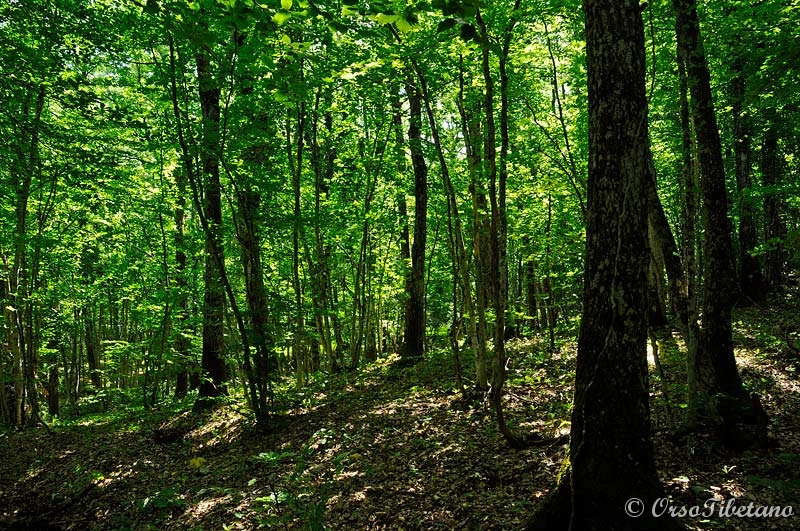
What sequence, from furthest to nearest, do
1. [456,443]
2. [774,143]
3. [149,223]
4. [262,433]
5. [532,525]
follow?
[149,223], [774,143], [262,433], [456,443], [532,525]

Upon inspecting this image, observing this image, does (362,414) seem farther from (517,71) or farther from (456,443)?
(517,71)

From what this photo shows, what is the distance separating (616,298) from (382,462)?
441 cm

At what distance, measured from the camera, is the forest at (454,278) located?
3.41 metres

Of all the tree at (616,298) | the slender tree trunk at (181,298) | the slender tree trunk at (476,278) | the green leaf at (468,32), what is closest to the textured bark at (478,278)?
the slender tree trunk at (476,278)

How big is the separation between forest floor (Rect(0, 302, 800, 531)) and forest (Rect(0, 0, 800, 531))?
0.15 feet

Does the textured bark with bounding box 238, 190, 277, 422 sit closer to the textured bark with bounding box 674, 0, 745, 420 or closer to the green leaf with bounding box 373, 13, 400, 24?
the green leaf with bounding box 373, 13, 400, 24

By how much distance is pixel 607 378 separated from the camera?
337 centimetres

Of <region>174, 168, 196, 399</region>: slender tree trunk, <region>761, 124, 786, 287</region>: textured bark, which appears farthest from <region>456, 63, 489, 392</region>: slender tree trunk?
<region>761, 124, 786, 287</region>: textured bark

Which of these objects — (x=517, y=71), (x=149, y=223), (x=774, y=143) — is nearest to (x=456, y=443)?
(x=517, y=71)

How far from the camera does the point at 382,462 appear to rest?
6.52 meters

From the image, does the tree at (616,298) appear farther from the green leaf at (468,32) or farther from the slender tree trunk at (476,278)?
the slender tree trunk at (476,278)

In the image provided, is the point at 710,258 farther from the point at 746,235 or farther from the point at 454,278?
the point at 746,235

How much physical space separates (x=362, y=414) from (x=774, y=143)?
13.4 meters

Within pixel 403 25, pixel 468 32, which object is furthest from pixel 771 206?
pixel 403 25
